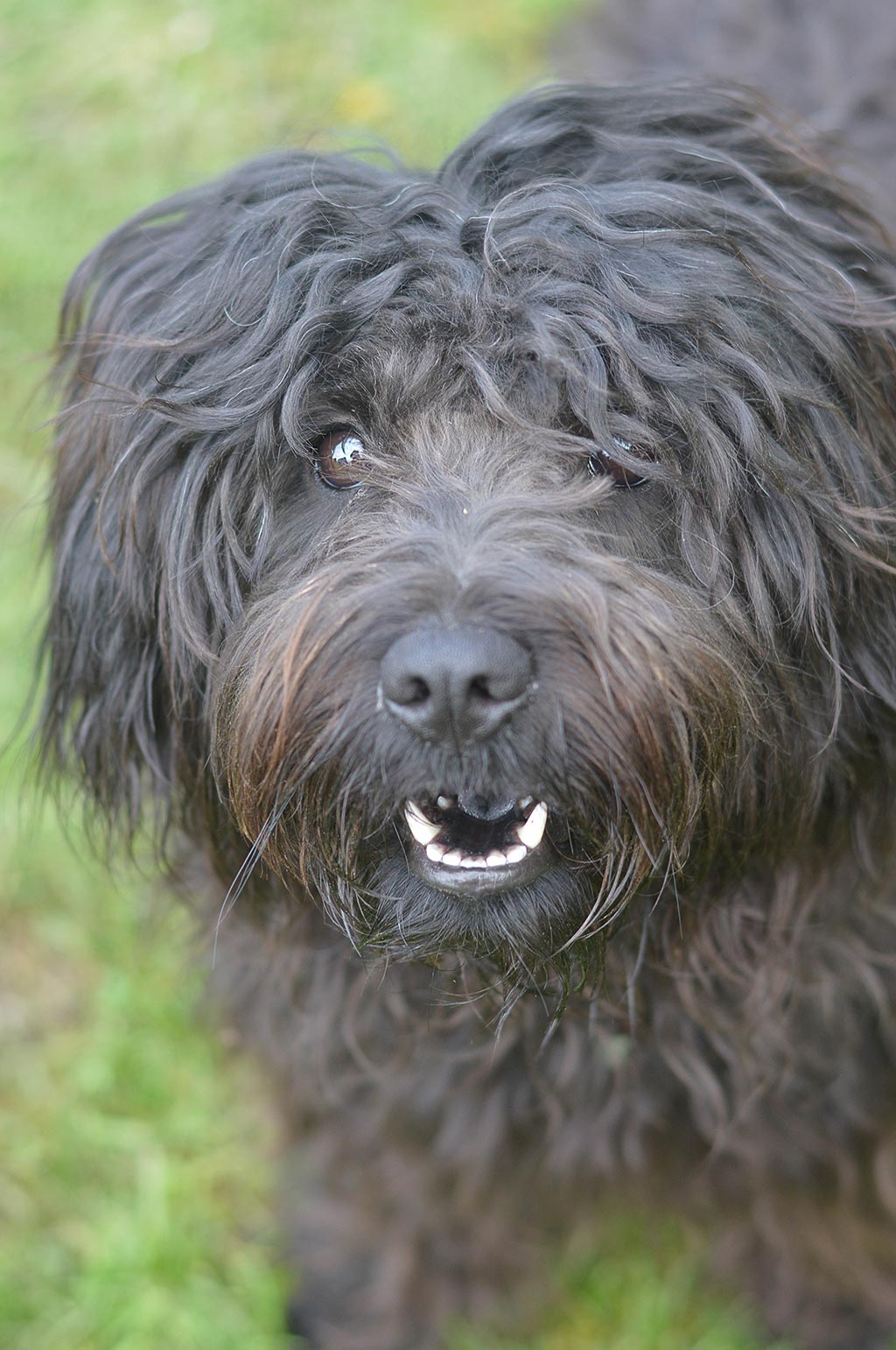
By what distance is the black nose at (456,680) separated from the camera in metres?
1.59

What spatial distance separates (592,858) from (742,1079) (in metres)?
0.72

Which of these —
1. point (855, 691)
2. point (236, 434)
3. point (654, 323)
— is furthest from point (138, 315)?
point (855, 691)

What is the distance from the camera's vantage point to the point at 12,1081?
3309 mm

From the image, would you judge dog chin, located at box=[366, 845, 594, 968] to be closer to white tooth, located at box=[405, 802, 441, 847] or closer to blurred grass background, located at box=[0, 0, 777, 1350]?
white tooth, located at box=[405, 802, 441, 847]

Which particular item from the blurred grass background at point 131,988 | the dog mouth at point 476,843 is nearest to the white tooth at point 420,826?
the dog mouth at point 476,843

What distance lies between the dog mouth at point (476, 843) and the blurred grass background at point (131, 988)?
95cm

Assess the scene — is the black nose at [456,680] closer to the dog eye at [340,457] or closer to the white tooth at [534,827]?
the white tooth at [534,827]

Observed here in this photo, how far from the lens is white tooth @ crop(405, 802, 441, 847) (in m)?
1.80

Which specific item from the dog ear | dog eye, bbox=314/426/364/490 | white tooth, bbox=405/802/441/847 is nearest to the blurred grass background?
the dog ear

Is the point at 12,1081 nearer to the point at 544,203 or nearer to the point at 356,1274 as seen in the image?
the point at 356,1274

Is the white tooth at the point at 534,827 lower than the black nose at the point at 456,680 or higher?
lower

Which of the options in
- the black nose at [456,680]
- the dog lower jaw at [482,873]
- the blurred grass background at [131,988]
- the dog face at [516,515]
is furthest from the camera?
the blurred grass background at [131,988]

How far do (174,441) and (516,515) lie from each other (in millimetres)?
477

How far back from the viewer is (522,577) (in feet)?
5.51
